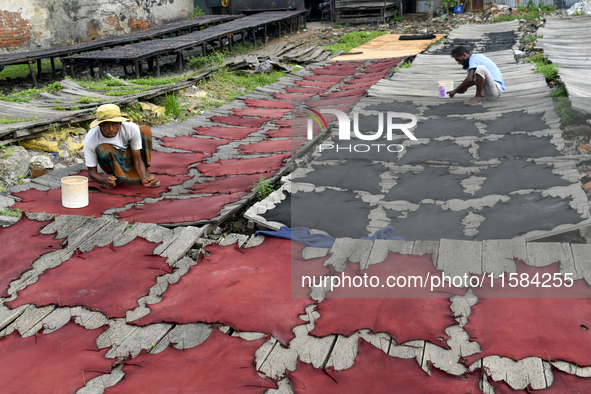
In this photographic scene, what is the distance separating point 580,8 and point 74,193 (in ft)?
60.0

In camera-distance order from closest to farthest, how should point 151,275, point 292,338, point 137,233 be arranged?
point 292,338 < point 151,275 < point 137,233

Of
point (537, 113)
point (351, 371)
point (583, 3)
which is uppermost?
point (583, 3)

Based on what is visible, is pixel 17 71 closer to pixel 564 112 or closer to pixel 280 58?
pixel 280 58

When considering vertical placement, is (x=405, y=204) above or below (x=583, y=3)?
below

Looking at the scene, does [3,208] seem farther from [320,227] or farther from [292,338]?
[292,338]

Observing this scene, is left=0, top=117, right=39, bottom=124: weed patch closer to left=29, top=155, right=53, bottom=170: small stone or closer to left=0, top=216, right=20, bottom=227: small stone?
left=29, top=155, right=53, bottom=170: small stone

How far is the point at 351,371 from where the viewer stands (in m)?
2.43

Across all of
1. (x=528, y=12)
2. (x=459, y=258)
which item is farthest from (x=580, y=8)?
(x=459, y=258)

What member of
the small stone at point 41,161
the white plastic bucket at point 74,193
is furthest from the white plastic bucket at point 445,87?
the small stone at point 41,161

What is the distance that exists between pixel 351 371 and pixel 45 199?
12.2ft

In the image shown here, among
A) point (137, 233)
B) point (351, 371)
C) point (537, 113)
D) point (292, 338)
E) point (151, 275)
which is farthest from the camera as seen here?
point (537, 113)

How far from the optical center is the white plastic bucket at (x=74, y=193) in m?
4.61

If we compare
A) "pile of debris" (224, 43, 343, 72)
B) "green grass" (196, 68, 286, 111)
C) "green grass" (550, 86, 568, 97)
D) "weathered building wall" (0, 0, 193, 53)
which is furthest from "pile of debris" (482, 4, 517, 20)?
"green grass" (550, 86, 568, 97)

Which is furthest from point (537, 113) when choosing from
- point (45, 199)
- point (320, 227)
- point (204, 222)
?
point (45, 199)
